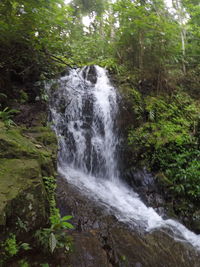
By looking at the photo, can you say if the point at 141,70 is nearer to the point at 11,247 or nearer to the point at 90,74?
the point at 90,74

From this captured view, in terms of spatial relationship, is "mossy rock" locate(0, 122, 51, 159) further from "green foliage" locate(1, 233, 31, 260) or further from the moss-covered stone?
"green foliage" locate(1, 233, 31, 260)

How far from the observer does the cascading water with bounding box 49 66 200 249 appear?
5.11 m

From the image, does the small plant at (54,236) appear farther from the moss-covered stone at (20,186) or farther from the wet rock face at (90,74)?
the wet rock face at (90,74)

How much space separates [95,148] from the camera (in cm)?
722

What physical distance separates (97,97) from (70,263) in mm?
6471

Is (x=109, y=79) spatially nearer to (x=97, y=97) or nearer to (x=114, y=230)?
(x=97, y=97)

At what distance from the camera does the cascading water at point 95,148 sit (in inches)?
201

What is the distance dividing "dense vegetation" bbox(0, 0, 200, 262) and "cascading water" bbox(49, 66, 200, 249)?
2.44 ft

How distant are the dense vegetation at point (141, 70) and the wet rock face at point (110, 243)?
1937 mm

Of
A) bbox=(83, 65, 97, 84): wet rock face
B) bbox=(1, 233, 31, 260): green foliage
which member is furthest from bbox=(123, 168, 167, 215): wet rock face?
bbox=(83, 65, 97, 84): wet rock face

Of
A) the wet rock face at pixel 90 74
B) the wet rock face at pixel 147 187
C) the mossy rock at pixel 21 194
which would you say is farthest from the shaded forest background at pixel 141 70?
the mossy rock at pixel 21 194

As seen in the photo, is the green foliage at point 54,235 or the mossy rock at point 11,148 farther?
the mossy rock at point 11,148

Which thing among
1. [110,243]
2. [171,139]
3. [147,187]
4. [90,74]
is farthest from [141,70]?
[110,243]

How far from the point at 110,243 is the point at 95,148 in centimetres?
405
